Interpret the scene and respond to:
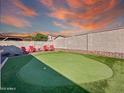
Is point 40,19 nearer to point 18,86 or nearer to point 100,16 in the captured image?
point 100,16

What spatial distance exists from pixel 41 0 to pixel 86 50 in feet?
17.0

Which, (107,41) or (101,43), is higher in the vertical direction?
(107,41)

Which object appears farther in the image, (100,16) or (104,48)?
(100,16)

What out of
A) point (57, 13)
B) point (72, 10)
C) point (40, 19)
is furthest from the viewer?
point (40, 19)

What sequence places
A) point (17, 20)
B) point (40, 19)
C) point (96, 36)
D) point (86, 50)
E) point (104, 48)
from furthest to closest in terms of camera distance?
1. point (40, 19)
2. point (17, 20)
3. point (86, 50)
4. point (96, 36)
5. point (104, 48)

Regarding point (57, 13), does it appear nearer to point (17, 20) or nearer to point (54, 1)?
point (54, 1)

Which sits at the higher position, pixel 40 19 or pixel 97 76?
pixel 40 19

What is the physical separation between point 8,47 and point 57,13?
547 cm

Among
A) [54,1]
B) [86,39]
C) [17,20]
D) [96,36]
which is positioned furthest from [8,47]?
[96,36]

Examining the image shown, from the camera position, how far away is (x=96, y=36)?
11094 mm

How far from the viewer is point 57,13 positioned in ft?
49.0

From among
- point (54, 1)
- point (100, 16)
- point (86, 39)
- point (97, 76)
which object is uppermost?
point (54, 1)

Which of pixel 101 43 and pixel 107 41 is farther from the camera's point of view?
pixel 101 43

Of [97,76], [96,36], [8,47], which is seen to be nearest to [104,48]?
[96,36]
